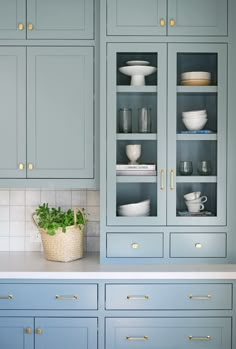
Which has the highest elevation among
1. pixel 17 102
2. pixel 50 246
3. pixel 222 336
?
pixel 17 102

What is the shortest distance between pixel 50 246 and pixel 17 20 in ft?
4.41

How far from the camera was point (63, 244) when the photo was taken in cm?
330

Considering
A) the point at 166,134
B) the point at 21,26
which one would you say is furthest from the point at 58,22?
the point at 166,134

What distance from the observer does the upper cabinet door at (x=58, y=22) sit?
3287 millimetres

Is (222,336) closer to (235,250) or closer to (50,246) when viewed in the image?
(235,250)

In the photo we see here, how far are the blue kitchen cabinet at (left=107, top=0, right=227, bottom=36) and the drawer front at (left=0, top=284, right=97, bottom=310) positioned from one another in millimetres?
1442

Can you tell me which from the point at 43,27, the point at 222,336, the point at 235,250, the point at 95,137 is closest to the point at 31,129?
the point at 95,137

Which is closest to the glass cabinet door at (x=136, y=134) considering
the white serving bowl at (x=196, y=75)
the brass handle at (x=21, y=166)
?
the white serving bowl at (x=196, y=75)

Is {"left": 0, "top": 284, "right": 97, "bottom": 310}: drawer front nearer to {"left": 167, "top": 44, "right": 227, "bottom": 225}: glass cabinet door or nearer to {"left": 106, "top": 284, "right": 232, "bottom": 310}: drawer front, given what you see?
{"left": 106, "top": 284, "right": 232, "bottom": 310}: drawer front

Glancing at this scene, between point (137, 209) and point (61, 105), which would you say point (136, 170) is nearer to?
point (137, 209)

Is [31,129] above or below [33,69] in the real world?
below

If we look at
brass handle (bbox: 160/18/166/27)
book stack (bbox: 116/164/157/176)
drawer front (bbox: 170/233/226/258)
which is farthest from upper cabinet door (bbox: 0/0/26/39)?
drawer front (bbox: 170/233/226/258)

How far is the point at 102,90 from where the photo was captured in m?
3.18

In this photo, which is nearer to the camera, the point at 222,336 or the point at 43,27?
the point at 222,336
